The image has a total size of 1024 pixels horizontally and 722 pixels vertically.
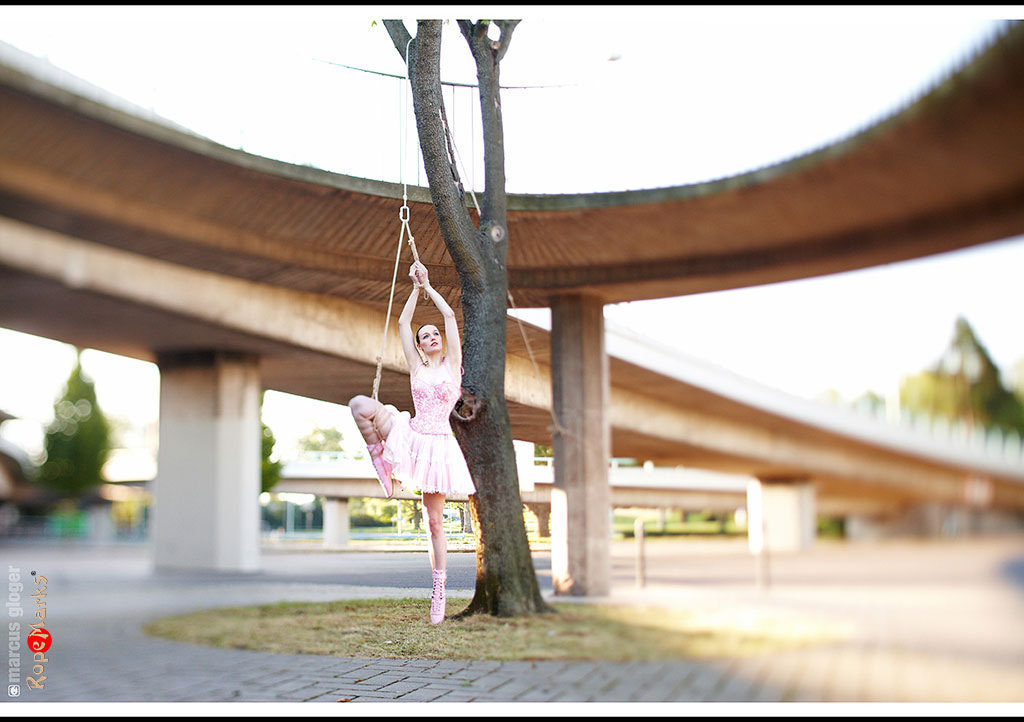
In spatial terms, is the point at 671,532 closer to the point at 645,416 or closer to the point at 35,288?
the point at 645,416

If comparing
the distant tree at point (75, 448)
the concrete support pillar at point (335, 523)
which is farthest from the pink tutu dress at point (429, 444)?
the distant tree at point (75, 448)

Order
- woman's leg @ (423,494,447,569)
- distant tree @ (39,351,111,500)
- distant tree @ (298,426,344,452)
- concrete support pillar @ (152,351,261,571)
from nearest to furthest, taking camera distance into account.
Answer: woman's leg @ (423,494,447,569)
distant tree @ (298,426,344,452)
concrete support pillar @ (152,351,261,571)
distant tree @ (39,351,111,500)

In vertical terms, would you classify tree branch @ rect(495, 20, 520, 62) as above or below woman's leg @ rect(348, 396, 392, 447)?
above

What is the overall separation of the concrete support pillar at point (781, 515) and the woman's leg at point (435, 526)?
5301 millimetres

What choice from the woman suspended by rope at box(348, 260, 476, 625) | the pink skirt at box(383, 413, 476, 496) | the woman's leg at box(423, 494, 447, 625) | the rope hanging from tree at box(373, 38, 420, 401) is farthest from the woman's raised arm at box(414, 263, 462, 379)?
the woman's leg at box(423, 494, 447, 625)

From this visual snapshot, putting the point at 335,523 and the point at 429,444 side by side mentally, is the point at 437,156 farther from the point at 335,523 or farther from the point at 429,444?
the point at 335,523

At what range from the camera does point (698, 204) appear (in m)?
5.56

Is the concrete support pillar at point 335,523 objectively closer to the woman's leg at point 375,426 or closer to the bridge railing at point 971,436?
the woman's leg at point 375,426

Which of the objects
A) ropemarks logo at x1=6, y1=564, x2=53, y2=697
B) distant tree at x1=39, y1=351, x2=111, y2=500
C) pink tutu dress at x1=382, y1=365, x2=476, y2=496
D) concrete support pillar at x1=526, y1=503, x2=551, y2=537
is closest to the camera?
pink tutu dress at x1=382, y1=365, x2=476, y2=496

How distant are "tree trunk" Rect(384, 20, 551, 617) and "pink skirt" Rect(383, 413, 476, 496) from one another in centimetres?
9

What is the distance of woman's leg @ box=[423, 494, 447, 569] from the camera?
12.4 ft

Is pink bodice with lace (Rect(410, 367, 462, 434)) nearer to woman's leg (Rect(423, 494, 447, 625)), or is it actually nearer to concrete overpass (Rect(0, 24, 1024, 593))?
concrete overpass (Rect(0, 24, 1024, 593))

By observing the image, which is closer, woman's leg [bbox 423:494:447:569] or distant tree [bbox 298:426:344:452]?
woman's leg [bbox 423:494:447:569]

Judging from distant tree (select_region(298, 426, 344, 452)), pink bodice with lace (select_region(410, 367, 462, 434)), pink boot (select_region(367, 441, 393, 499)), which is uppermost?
pink bodice with lace (select_region(410, 367, 462, 434))
